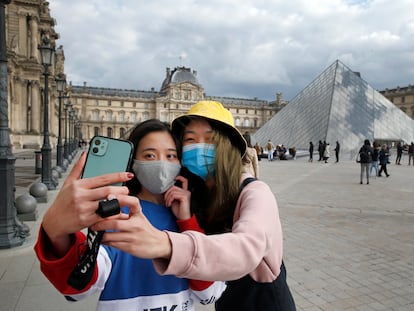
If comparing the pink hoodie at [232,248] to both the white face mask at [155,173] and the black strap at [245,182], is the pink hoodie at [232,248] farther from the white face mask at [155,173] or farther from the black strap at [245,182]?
the white face mask at [155,173]

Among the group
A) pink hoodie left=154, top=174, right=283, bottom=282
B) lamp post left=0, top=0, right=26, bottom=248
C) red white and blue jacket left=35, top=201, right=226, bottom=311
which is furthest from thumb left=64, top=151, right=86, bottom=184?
lamp post left=0, top=0, right=26, bottom=248

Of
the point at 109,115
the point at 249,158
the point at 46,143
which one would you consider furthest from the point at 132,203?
the point at 109,115

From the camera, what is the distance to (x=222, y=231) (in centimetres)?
112

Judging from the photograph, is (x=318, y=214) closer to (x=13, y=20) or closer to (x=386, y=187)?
(x=386, y=187)

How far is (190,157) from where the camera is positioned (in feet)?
3.88

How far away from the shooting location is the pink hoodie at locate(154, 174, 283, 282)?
690 mm

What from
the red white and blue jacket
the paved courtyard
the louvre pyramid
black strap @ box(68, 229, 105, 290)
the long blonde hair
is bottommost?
the paved courtyard

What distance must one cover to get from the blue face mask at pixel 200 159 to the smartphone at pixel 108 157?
428 millimetres

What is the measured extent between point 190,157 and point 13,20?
31.6 m

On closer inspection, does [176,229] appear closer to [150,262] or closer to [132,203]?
[150,262]

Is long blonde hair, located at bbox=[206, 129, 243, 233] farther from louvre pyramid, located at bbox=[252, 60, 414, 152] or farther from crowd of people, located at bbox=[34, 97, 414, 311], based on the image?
louvre pyramid, located at bbox=[252, 60, 414, 152]

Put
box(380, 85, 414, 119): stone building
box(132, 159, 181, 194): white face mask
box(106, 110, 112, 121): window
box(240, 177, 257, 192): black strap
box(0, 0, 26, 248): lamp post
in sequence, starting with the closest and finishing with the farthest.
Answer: box(240, 177, 257, 192): black strap, box(132, 159, 181, 194): white face mask, box(0, 0, 26, 248): lamp post, box(380, 85, 414, 119): stone building, box(106, 110, 112, 121): window

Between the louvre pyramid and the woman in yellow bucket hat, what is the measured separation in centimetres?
2891

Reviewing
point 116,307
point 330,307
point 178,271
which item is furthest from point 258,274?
point 330,307
